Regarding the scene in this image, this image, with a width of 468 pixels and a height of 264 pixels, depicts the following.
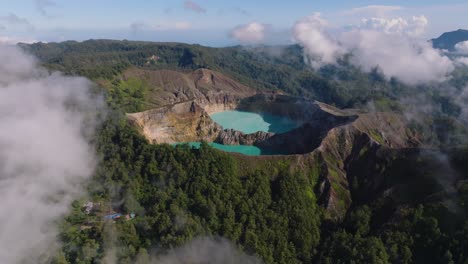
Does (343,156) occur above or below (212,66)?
below

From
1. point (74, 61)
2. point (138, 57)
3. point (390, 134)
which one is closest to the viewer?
point (390, 134)

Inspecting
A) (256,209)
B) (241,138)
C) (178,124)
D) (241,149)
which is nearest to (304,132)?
(241,149)

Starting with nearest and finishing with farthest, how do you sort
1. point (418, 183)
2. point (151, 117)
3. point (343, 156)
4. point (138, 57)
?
point (418, 183)
point (343, 156)
point (151, 117)
point (138, 57)

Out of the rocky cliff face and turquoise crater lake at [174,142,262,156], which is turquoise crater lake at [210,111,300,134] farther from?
turquoise crater lake at [174,142,262,156]

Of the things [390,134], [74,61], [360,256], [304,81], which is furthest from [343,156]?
[74,61]

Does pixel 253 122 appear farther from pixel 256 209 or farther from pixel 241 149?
pixel 256 209

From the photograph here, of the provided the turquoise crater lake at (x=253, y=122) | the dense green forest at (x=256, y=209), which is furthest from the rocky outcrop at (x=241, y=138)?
the dense green forest at (x=256, y=209)

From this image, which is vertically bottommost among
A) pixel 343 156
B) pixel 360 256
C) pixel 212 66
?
pixel 360 256

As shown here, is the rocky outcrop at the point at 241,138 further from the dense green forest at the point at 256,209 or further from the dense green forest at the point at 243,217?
the dense green forest at the point at 243,217

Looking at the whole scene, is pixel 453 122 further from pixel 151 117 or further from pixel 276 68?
pixel 276 68
